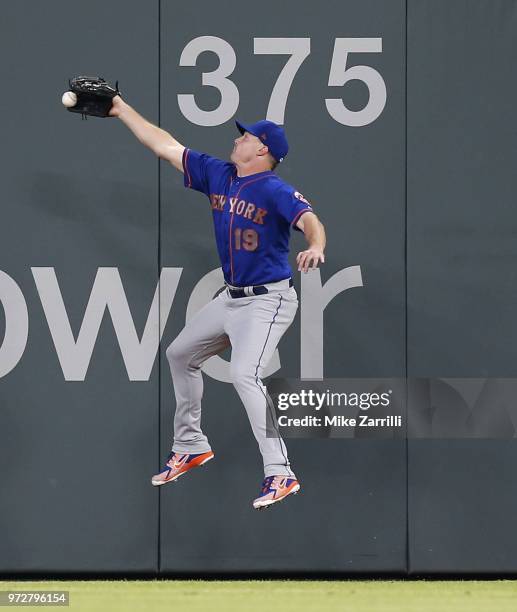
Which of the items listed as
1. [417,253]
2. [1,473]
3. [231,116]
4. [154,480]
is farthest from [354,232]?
[1,473]

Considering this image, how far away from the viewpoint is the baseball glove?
668 cm

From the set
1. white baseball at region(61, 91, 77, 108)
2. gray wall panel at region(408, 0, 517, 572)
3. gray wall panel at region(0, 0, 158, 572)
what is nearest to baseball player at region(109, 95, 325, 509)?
white baseball at region(61, 91, 77, 108)

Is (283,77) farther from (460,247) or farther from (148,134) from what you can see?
(460,247)

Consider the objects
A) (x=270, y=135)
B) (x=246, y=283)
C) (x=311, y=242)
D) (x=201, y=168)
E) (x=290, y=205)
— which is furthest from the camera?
(x=201, y=168)

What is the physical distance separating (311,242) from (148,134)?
124cm

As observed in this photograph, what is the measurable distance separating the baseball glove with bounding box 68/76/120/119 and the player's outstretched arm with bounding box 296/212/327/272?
4.19ft

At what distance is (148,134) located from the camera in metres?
6.81

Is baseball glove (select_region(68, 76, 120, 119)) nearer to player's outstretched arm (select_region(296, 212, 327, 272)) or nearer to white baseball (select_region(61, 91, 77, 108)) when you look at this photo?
white baseball (select_region(61, 91, 77, 108))

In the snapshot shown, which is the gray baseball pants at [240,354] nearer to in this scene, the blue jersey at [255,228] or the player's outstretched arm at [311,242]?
the blue jersey at [255,228]

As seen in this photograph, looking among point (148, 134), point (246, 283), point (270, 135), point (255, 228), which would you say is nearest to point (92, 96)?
point (148, 134)

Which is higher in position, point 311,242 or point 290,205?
point 290,205

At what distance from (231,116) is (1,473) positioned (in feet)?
8.60

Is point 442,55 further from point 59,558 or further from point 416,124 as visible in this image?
point 59,558

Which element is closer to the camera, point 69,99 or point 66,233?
point 69,99
